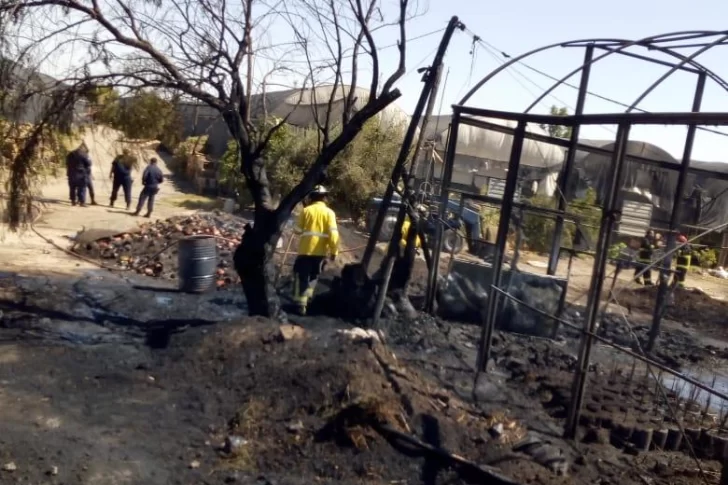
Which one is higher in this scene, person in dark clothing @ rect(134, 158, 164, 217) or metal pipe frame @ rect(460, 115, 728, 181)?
metal pipe frame @ rect(460, 115, 728, 181)

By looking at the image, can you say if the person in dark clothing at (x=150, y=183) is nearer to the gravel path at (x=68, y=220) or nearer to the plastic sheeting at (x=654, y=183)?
the gravel path at (x=68, y=220)

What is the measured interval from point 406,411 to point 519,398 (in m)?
1.92

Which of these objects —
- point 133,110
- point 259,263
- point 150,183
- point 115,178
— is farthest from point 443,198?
point 115,178

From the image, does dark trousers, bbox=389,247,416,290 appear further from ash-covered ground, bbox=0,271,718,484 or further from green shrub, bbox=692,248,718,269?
green shrub, bbox=692,248,718,269

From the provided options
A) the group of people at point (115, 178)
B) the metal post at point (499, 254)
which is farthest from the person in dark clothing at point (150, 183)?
the metal post at point (499, 254)

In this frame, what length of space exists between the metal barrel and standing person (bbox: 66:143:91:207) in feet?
28.6

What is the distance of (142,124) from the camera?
343 inches

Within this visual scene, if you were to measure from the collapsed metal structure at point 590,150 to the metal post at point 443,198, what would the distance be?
1 centimetres

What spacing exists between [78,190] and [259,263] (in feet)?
39.7

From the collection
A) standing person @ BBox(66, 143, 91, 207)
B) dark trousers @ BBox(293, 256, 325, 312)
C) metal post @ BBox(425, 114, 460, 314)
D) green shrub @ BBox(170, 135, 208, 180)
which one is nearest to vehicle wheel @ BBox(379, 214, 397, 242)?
metal post @ BBox(425, 114, 460, 314)

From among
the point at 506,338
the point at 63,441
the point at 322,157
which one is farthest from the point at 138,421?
the point at 506,338

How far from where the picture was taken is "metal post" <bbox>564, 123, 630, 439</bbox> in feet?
21.5

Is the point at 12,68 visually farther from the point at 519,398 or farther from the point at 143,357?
the point at 519,398

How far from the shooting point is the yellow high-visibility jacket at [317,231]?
32.6 ft
